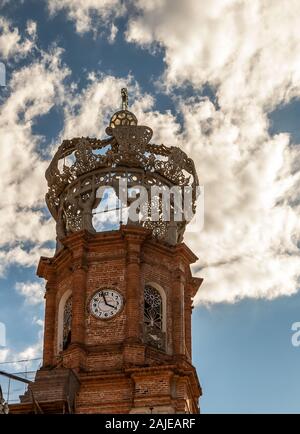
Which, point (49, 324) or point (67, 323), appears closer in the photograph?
point (67, 323)

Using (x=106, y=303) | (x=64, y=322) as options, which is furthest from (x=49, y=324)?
(x=106, y=303)

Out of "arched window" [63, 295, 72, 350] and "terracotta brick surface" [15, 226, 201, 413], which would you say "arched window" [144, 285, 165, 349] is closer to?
"terracotta brick surface" [15, 226, 201, 413]

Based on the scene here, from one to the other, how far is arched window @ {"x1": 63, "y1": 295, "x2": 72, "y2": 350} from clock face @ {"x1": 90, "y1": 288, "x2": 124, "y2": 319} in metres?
1.39

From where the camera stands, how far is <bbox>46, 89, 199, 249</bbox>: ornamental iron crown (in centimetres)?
4481

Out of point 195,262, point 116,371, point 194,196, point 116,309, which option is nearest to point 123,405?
point 116,371

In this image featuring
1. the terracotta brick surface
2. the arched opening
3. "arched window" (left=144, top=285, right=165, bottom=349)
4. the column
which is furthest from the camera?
the arched opening

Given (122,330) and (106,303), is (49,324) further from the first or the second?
(122,330)

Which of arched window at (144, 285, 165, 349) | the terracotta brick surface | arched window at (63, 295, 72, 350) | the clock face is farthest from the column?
arched window at (144, 285, 165, 349)

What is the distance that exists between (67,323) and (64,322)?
0.94ft

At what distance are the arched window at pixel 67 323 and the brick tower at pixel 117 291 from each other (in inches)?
1.9

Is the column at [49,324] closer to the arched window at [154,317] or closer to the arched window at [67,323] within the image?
the arched window at [67,323]

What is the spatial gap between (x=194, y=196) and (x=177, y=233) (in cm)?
211

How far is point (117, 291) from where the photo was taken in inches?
1642

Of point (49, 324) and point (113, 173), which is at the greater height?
point (113, 173)
